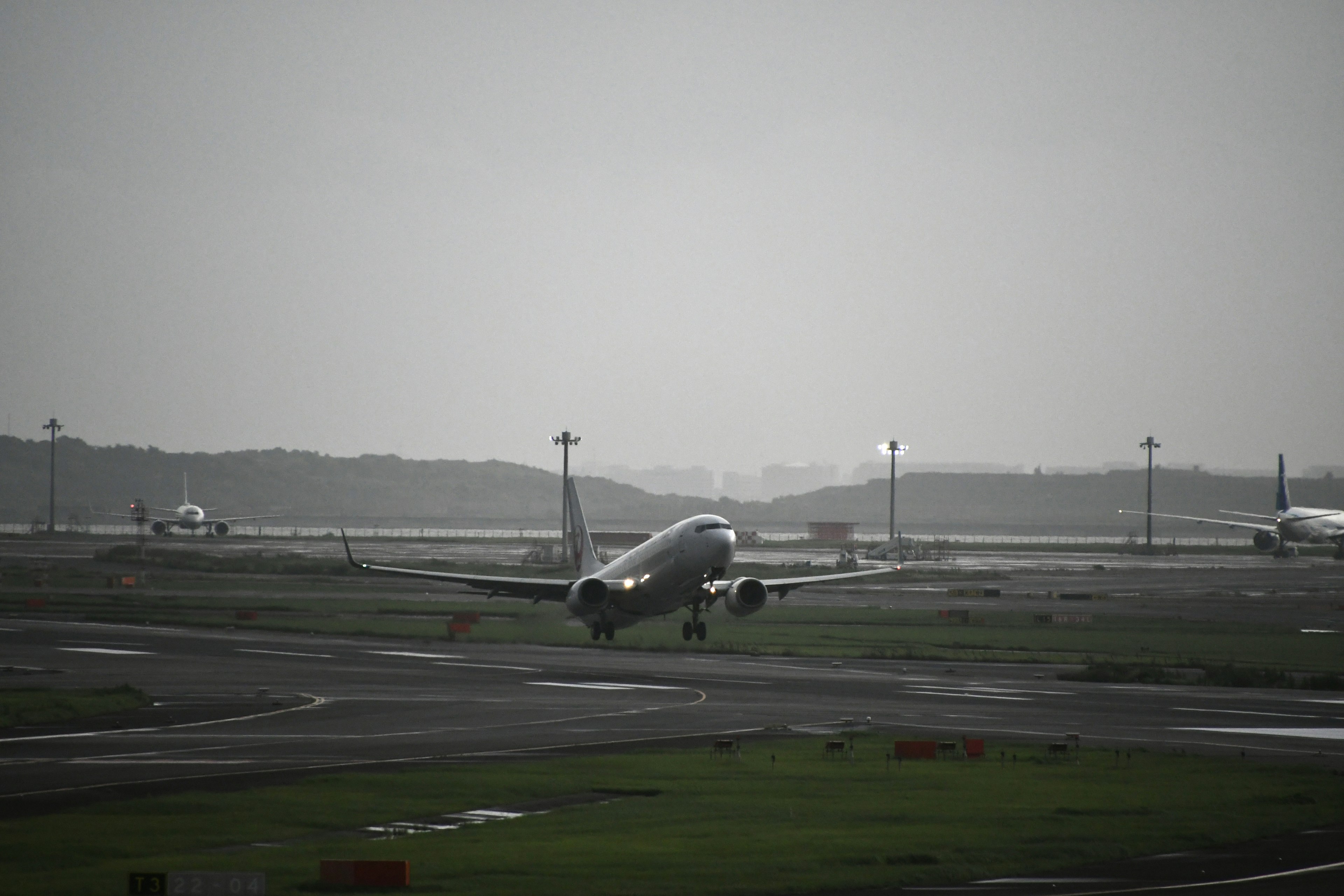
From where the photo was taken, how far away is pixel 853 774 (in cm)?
2814

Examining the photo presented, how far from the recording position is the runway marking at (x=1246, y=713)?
3938 centimetres

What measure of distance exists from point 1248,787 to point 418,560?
357 feet

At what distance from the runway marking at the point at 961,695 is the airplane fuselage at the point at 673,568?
10090 mm

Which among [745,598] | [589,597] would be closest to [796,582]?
[745,598]

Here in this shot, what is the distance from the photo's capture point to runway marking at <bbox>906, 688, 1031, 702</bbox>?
Answer: 4306 centimetres

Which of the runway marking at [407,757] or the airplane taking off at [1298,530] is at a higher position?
the airplane taking off at [1298,530]

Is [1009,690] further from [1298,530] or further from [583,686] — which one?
[1298,530]

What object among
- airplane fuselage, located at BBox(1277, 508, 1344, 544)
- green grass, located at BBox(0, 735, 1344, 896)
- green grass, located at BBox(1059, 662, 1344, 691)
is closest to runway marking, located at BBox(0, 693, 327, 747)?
green grass, located at BBox(0, 735, 1344, 896)

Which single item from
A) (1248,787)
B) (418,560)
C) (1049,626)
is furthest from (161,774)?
(418,560)

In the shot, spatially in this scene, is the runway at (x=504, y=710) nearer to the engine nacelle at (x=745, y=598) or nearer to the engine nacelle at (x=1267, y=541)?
the engine nacelle at (x=745, y=598)

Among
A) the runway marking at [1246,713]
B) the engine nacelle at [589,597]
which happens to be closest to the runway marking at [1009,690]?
the runway marking at [1246,713]

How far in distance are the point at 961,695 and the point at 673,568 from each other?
13644mm

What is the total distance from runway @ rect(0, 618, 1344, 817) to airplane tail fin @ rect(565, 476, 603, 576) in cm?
760

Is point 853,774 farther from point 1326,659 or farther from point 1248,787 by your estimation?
point 1326,659
